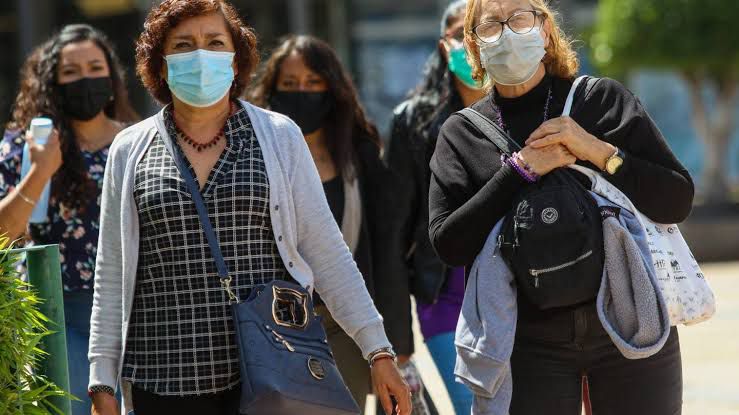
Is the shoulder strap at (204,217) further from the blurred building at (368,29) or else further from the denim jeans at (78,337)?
the blurred building at (368,29)

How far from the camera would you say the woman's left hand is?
134 inches

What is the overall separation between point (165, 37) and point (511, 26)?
3.31ft

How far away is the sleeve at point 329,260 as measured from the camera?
→ 11.9ft

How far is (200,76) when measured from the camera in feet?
11.7

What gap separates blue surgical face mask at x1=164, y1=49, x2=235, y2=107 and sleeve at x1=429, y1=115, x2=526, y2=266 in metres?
0.67

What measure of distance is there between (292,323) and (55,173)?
1.81 metres

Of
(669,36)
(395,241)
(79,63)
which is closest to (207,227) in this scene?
(395,241)

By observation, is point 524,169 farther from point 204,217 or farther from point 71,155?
point 71,155

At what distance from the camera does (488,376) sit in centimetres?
344

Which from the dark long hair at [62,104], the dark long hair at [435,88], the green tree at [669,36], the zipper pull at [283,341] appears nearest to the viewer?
the zipper pull at [283,341]

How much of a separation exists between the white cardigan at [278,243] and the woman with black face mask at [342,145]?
1.31 metres

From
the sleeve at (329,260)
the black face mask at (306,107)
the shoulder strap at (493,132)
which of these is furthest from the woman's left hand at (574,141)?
the black face mask at (306,107)

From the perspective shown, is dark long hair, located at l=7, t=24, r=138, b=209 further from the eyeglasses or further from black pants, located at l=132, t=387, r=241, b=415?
the eyeglasses

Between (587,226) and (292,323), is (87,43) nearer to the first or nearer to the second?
(292,323)
